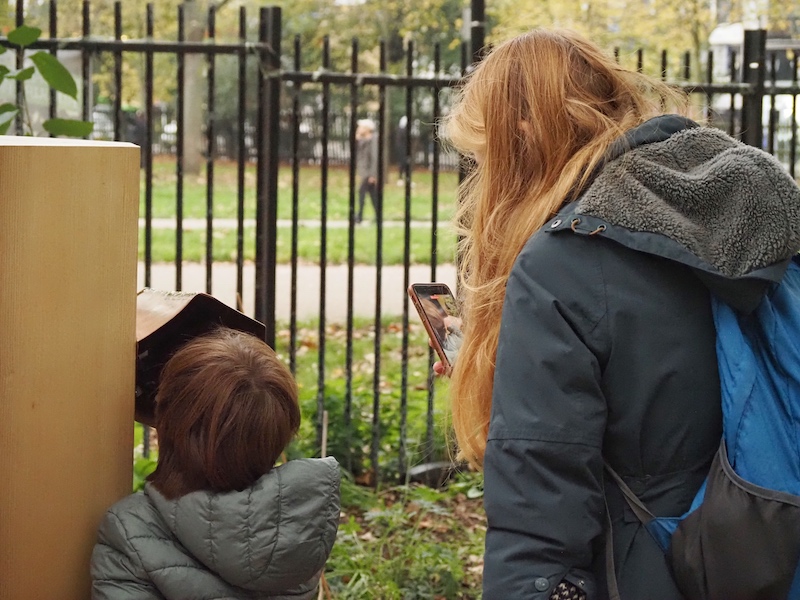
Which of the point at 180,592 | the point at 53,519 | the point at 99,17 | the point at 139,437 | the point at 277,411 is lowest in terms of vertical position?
the point at 139,437

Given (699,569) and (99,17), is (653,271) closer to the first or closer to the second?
(699,569)

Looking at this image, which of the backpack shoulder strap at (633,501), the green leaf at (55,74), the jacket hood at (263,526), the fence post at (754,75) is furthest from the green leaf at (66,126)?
the fence post at (754,75)

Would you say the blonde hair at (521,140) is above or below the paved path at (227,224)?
above

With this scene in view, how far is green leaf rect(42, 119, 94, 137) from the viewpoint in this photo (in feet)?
11.8

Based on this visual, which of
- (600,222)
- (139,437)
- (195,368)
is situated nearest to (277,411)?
(195,368)

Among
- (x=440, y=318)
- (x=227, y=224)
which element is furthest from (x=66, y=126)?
(x=227, y=224)

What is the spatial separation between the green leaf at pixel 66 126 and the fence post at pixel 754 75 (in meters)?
3.15

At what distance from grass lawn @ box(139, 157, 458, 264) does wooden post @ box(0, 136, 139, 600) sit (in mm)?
4650

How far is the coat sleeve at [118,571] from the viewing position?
1.91 meters

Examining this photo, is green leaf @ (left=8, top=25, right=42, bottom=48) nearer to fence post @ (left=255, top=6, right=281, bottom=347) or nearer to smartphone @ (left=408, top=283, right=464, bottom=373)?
fence post @ (left=255, top=6, right=281, bottom=347)

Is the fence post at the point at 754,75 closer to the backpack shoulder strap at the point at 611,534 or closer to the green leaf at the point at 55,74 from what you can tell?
the green leaf at the point at 55,74

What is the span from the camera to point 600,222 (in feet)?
5.49

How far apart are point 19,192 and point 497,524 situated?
944 mm

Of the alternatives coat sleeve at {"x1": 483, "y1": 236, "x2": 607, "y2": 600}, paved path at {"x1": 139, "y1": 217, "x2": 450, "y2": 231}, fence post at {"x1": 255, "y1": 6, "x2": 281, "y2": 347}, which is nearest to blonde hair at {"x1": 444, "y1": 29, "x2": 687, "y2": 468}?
coat sleeve at {"x1": 483, "y1": 236, "x2": 607, "y2": 600}
